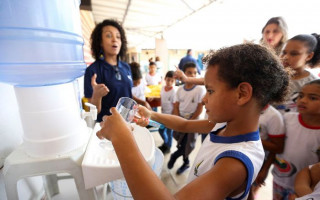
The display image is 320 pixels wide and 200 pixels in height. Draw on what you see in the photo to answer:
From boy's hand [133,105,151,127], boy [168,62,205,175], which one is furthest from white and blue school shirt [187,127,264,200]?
boy [168,62,205,175]

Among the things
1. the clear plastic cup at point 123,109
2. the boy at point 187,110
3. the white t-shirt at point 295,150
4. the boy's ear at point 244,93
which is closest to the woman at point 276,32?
the white t-shirt at point 295,150

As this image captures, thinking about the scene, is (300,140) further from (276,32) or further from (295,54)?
(276,32)

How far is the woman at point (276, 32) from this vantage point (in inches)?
58.4

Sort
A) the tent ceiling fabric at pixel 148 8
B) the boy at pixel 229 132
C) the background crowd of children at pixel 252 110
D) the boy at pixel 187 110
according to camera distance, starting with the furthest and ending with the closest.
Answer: the tent ceiling fabric at pixel 148 8, the boy at pixel 187 110, the background crowd of children at pixel 252 110, the boy at pixel 229 132

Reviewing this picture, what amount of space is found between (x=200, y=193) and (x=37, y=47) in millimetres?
758

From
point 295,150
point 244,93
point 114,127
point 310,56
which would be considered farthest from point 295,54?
point 114,127

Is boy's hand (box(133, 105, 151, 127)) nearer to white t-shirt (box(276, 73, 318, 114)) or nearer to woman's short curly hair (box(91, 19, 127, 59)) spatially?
woman's short curly hair (box(91, 19, 127, 59))

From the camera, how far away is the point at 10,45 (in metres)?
0.56

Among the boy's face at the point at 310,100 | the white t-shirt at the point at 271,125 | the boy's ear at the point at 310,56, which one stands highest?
the boy's ear at the point at 310,56

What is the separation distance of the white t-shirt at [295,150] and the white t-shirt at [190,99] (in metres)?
1.00

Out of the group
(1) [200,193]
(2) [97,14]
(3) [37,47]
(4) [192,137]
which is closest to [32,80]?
(3) [37,47]

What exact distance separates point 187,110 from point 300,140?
4.06 ft

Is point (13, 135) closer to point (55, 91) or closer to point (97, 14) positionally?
point (55, 91)

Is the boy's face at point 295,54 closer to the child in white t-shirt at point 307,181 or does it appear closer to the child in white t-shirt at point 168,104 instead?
the child in white t-shirt at point 307,181
